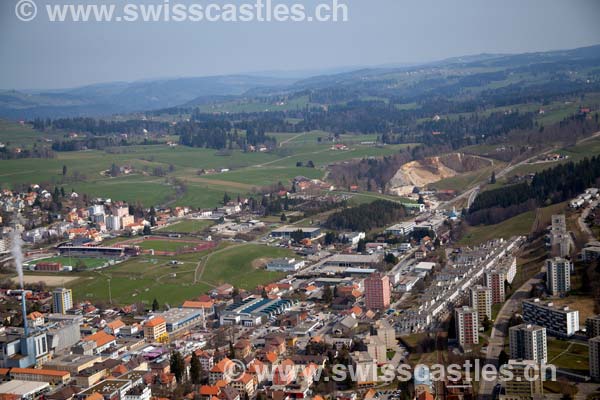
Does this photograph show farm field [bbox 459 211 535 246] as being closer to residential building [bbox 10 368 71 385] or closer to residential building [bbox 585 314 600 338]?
residential building [bbox 585 314 600 338]

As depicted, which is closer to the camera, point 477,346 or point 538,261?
point 477,346

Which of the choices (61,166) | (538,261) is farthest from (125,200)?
(538,261)

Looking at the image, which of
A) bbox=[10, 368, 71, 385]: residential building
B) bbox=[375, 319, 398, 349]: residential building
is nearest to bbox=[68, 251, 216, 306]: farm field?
bbox=[10, 368, 71, 385]: residential building

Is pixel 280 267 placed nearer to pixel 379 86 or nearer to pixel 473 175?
pixel 473 175

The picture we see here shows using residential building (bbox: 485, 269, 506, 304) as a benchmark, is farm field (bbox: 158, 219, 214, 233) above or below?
below

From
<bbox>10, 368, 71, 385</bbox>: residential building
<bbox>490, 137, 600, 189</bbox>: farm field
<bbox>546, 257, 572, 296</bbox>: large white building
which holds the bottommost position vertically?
<bbox>10, 368, 71, 385</bbox>: residential building

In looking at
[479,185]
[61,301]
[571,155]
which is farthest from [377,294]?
[571,155]

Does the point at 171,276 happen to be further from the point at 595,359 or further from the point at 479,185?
the point at 479,185

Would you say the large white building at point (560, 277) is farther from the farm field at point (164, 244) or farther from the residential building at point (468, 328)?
the farm field at point (164, 244)
